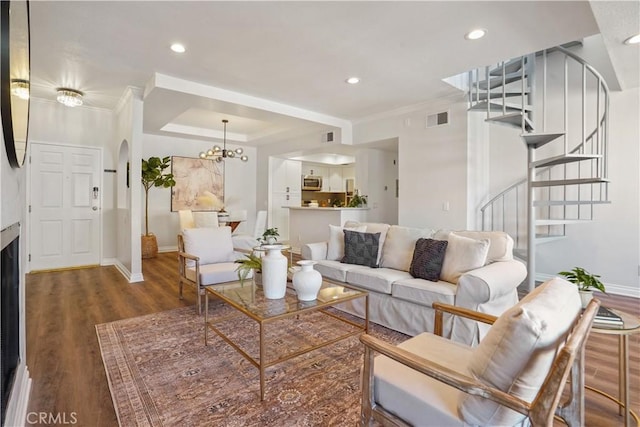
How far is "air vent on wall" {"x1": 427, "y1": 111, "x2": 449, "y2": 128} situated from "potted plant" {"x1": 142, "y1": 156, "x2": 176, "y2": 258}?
5166mm

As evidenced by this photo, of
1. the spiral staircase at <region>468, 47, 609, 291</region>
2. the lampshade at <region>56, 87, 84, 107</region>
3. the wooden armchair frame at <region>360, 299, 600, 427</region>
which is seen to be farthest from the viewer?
the lampshade at <region>56, 87, 84, 107</region>

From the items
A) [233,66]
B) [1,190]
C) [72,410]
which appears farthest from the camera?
[233,66]

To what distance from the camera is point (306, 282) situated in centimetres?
222

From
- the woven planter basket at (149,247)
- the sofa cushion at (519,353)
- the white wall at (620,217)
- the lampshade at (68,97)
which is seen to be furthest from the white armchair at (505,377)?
the woven planter basket at (149,247)

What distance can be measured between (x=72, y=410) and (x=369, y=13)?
338 centimetres

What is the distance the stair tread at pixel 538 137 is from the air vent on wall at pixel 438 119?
1.33 metres

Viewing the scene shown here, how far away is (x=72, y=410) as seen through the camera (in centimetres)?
175

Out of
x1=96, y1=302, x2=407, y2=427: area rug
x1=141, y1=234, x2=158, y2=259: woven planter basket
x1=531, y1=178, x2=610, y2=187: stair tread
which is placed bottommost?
x1=96, y1=302, x2=407, y2=427: area rug

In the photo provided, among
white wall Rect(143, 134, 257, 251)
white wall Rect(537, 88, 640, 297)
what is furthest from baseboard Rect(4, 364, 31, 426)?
white wall Rect(537, 88, 640, 297)

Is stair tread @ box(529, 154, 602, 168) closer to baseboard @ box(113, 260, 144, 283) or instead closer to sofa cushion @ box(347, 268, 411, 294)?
sofa cushion @ box(347, 268, 411, 294)

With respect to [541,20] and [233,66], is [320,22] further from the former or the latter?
[541,20]

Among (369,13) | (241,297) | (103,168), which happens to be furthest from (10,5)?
(103,168)

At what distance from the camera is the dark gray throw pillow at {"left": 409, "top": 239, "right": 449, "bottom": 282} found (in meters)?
2.82

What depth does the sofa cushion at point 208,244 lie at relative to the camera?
3.56 metres
